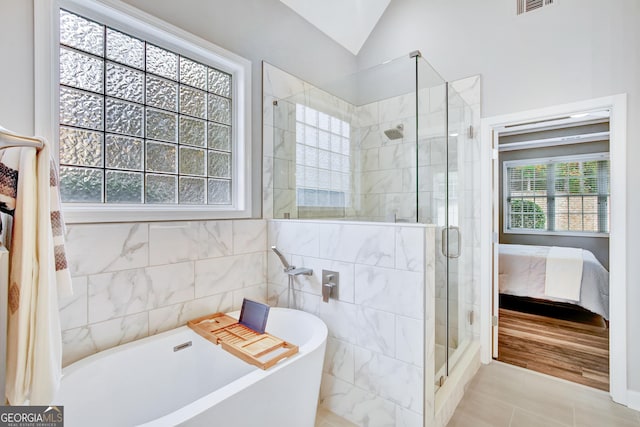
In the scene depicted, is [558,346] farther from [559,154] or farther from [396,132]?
[559,154]

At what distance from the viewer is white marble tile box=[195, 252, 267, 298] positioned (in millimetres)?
1988

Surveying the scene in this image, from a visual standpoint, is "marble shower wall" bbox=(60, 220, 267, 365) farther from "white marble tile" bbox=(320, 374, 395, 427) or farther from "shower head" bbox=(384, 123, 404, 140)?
"shower head" bbox=(384, 123, 404, 140)

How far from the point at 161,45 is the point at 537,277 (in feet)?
15.4

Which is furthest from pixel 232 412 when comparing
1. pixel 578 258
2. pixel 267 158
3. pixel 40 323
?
pixel 578 258

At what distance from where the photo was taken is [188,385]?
5.63 feet

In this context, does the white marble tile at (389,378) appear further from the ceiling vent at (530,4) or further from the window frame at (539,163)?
the window frame at (539,163)

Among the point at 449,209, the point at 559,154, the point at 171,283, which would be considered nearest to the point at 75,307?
the point at 171,283

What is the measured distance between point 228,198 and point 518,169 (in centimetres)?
601

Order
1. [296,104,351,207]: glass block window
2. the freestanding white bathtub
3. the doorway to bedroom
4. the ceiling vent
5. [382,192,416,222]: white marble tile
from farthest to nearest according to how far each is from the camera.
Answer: [296,104,351,207]: glass block window, the ceiling vent, the doorway to bedroom, [382,192,416,222]: white marble tile, the freestanding white bathtub

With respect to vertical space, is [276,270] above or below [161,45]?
below

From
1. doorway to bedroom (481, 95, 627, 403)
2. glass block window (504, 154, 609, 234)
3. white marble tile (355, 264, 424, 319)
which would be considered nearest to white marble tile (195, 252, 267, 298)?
white marble tile (355, 264, 424, 319)

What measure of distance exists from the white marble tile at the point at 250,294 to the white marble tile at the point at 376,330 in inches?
34.5

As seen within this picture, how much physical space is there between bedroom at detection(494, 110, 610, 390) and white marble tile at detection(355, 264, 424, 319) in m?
1.75

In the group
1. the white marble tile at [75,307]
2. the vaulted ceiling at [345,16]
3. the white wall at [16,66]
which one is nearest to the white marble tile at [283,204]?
the white marble tile at [75,307]
